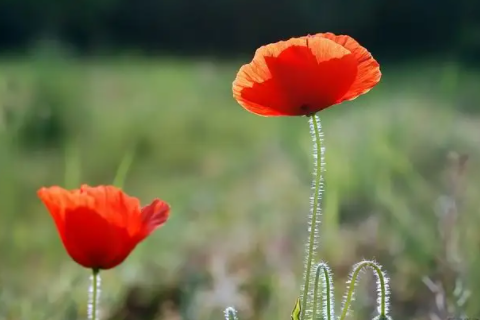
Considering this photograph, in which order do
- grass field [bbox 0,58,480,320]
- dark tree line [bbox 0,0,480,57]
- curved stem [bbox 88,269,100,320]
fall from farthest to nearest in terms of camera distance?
dark tree line [bbox 0,0,480,57] < grass field [bbox 0,58,480,320] < curved stem [bbox 88,269,100,320]

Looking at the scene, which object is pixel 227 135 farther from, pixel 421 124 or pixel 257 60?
pixel 257 60

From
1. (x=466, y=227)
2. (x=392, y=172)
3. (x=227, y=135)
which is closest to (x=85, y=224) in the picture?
(x=466, y=227)

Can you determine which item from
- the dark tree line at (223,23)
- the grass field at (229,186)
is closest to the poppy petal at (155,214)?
the grass field at (229,186)

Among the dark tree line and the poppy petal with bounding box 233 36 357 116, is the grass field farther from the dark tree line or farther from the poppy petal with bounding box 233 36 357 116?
the dark tree line

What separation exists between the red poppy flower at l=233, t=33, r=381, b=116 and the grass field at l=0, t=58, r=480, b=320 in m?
0.33

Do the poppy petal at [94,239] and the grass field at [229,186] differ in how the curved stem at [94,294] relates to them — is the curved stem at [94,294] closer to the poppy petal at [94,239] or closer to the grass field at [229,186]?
the poppy petal at [94,239]

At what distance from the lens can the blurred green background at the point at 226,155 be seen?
1.02 meters

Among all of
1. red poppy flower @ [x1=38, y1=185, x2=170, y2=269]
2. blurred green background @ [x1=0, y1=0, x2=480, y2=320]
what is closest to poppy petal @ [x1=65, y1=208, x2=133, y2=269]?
red poppy flower @ [x1=38, y1=185, x2=170, y2=269]

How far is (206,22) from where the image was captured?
14.1 ft

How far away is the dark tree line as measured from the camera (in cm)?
386

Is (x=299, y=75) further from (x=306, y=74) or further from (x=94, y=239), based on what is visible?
(x=94, y=239)

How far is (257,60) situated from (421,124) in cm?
164

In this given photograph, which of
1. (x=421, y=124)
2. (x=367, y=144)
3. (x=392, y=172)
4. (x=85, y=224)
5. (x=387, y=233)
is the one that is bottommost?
(x=85, y=224)

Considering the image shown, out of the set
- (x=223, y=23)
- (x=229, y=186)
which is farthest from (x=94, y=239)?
(x=223, y=23)
